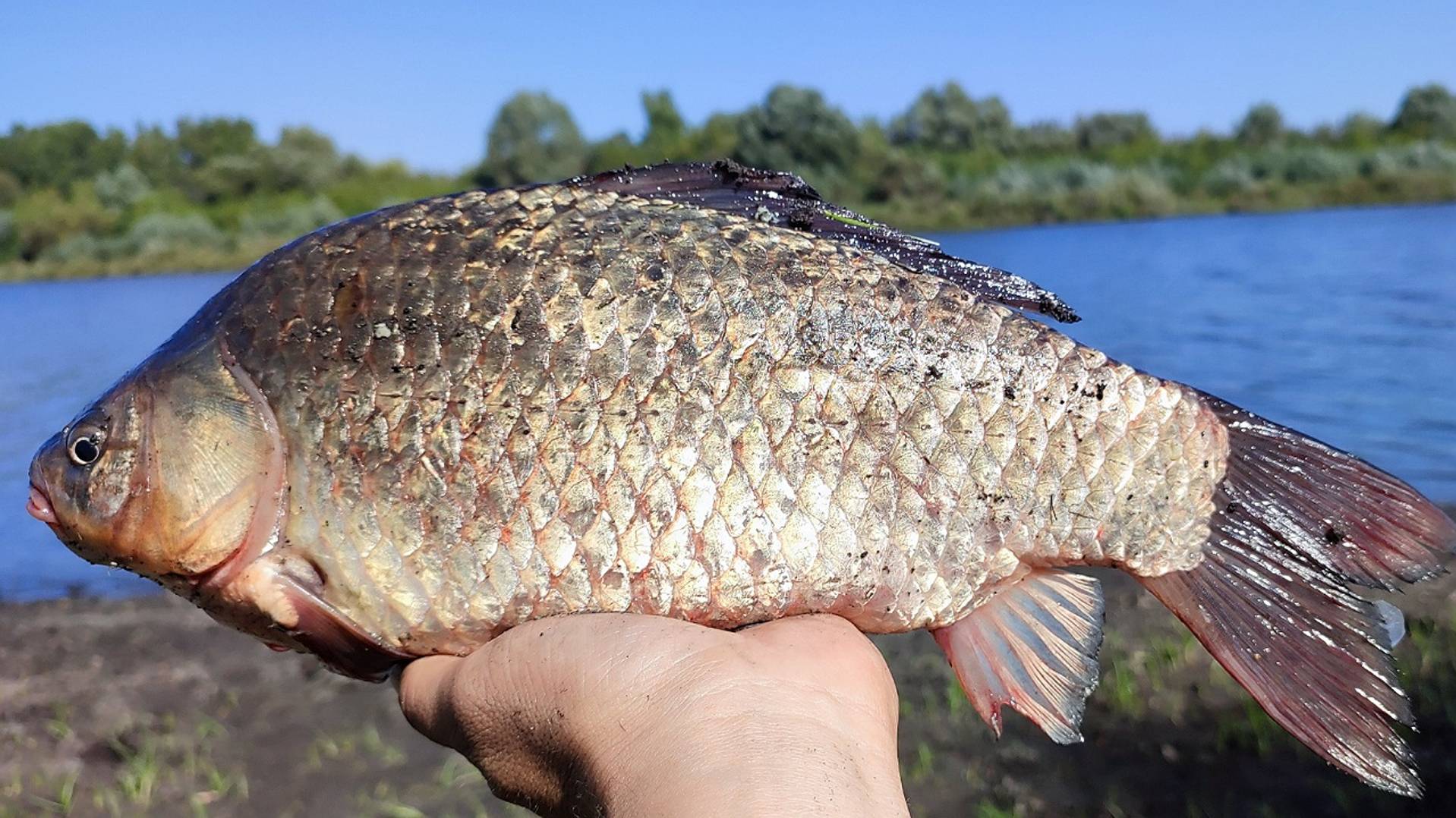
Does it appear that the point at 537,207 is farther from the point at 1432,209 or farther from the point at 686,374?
the point at 1432,209

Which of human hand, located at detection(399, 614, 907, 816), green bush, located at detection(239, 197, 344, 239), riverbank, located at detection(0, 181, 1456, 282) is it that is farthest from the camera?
green bush, located at detection(239, 197, 344, 239)

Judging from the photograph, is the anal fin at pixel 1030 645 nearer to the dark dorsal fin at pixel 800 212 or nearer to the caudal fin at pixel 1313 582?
the caudal fin at pixel 1313 582

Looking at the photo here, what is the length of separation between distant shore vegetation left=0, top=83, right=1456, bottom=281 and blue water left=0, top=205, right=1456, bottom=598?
516cm

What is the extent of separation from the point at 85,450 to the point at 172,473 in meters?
0.21

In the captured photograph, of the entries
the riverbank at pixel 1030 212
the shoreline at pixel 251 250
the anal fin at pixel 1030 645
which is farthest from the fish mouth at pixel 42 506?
the riverbank at pixel 1030 212

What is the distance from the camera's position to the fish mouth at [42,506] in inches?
85.1

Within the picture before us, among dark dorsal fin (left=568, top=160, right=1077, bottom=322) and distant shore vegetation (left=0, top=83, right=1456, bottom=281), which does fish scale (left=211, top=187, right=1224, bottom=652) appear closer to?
dark dorsal fin (left=568, top=160, right=1077, bottom=322)

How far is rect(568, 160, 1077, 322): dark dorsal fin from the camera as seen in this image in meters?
2.25

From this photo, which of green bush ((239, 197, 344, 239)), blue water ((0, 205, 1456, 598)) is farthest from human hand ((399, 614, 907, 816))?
green bush ((239, 197, 344, 239))

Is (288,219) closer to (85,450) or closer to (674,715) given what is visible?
(85,450)

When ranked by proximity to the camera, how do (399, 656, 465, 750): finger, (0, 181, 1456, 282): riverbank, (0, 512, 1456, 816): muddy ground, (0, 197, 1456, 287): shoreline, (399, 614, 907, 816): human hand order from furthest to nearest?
(0, 181, 1456, 282): riverbank, (0, 197, 1456, 287): shoreline, (0, 512, 1456, 816): muddy ground, (399, 656, 465, 750): finger, (399, 614, 907, 816): human hand

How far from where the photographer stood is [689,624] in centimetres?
196

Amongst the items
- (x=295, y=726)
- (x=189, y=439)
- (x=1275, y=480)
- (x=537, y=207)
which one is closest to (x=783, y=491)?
(x=537, y=207)

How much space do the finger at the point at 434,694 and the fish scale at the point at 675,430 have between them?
2.8 inches
